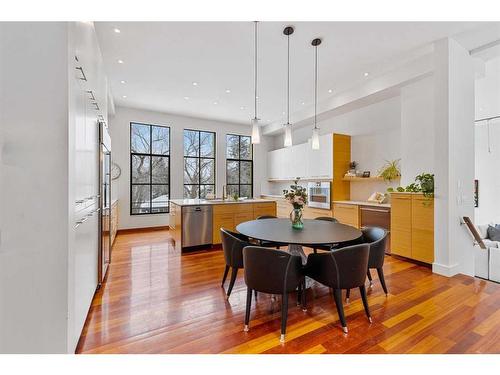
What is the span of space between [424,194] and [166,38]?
13.7 feet

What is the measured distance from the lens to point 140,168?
6387mm

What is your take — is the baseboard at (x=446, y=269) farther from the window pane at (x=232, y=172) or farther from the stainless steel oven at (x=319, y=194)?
the window pane at (x=232, y=172)

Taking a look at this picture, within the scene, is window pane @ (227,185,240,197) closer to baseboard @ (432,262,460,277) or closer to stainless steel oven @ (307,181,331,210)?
stainless steel oven @ (307,181,331,210)

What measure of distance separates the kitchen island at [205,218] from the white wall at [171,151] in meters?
2.20

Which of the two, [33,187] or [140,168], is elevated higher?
[140,168]

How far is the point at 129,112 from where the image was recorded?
244 inches

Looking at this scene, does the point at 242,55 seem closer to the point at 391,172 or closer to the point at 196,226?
the point at 196,226

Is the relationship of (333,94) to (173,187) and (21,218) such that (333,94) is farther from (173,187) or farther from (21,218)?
(21,218)

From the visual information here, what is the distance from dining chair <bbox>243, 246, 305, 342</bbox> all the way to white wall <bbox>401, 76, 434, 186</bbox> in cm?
339

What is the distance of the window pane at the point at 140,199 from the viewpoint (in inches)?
248

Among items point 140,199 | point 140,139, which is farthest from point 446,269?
point 140,139

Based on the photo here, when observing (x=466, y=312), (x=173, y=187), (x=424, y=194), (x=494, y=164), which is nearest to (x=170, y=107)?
(x=173, y=187)

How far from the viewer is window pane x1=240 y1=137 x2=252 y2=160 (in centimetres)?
785

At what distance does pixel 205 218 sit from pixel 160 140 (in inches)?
135
